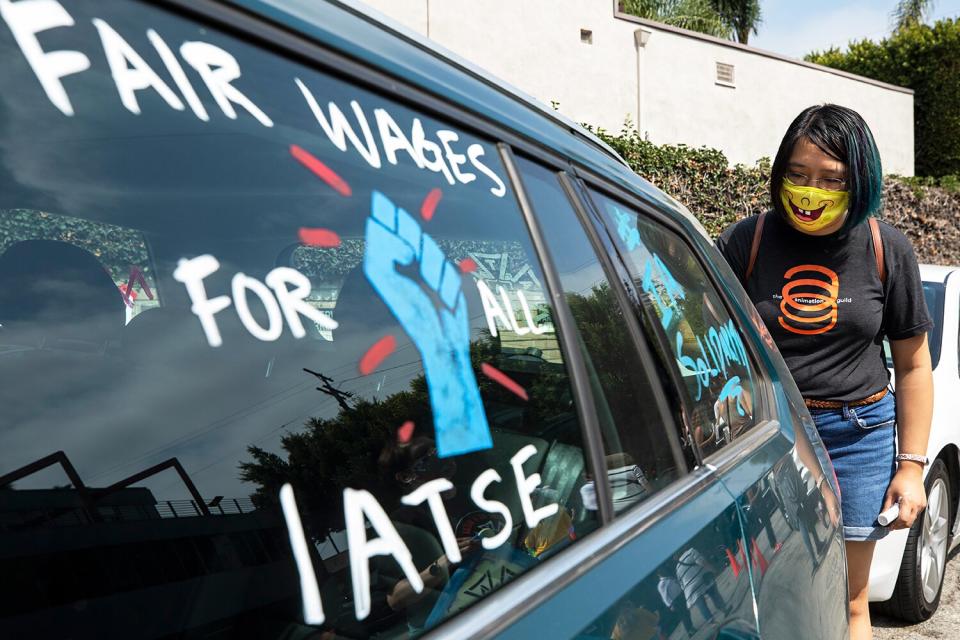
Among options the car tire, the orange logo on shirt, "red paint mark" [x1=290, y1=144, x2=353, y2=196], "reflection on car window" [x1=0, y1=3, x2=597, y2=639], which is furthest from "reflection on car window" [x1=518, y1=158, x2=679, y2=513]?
the car tire

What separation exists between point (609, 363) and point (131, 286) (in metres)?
0.68

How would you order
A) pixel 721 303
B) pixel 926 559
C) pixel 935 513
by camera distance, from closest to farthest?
pixel 721 303, pixel 926 559, pixel 935 513

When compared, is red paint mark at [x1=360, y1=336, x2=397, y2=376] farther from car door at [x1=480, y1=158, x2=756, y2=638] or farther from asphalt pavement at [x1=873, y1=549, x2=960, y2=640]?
asphalt pavement at [x1=873, y1=549, x2=960, y2=640]

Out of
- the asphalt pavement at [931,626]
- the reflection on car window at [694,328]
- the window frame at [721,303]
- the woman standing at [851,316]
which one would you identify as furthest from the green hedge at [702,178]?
the reflection on car window at [694,328]

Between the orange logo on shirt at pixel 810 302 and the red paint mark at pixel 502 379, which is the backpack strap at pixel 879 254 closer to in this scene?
the orange logo on shirt at pixel 810 302

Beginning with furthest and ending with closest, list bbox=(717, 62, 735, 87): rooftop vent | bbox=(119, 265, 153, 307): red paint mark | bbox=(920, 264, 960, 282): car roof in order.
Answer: bbox=(717, 62, 735, 87): rooftop vent, bbox=(920, 264, 960, 282): car roof, bbox=(119, 265, 153, 307): red paint mark

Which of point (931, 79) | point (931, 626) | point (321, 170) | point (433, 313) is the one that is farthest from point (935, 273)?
point (931, 79)

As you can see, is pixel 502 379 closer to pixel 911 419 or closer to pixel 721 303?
pixel 721 303

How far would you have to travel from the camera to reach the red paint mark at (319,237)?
2.82 feet

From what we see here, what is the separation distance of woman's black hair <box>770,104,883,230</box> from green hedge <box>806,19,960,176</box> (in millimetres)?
16248

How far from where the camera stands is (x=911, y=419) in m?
2.34

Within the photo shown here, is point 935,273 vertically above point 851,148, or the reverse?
point 851,148

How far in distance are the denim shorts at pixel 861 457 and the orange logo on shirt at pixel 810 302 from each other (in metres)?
0.25

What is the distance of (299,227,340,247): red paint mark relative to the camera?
86 centimetres
